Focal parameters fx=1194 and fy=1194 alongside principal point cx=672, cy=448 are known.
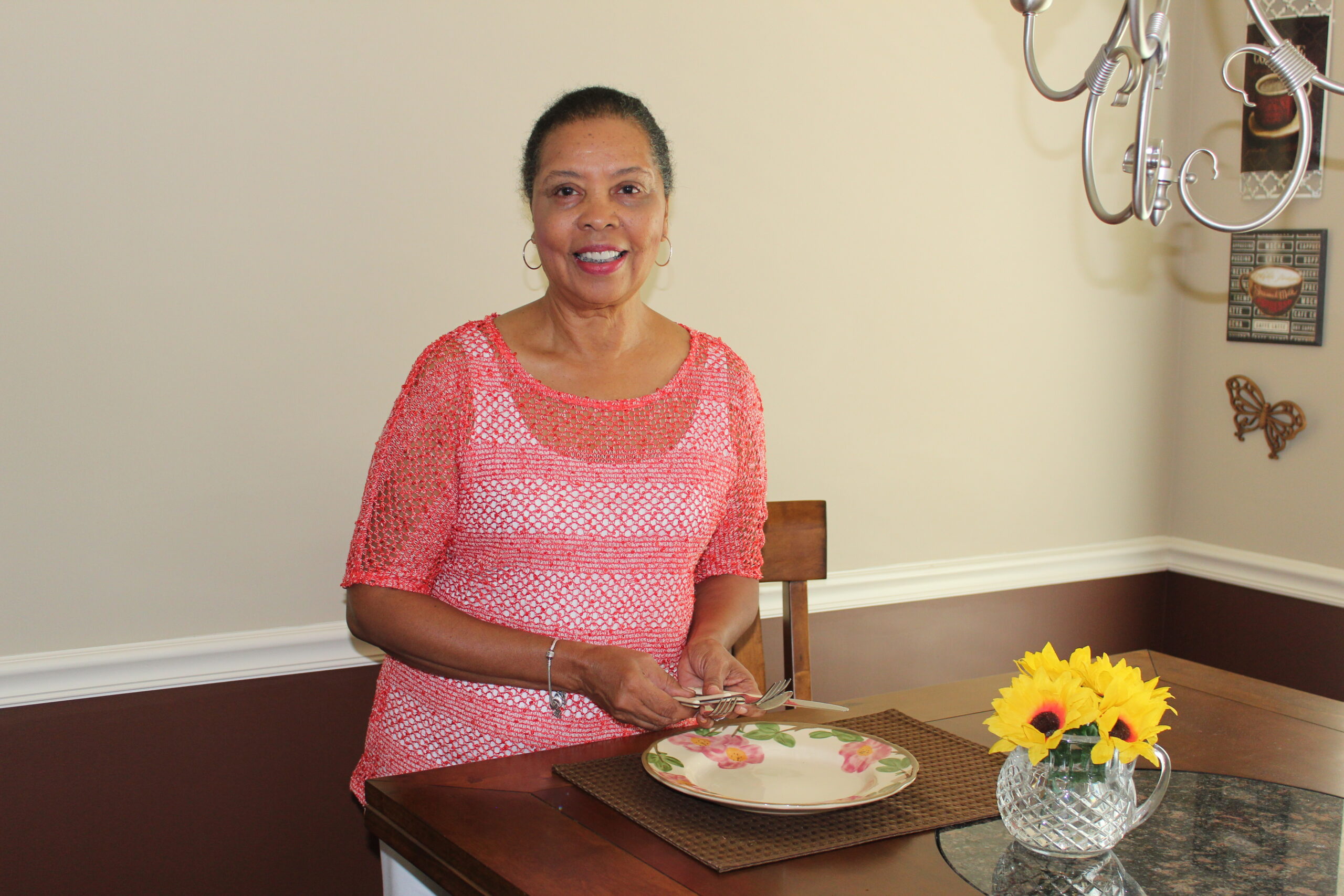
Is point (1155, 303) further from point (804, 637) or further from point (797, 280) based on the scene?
point (804, 637)

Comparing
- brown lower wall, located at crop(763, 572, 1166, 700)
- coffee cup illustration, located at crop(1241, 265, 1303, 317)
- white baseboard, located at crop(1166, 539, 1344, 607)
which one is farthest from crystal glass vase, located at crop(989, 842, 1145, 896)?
coffee cup illustration, located at crop(1241, 265, 1303, 317)

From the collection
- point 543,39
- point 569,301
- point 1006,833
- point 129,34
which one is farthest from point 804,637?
point 129,34

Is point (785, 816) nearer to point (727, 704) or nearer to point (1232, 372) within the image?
point (727, 704)

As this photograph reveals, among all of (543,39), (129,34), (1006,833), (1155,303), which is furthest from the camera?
(1155,303)

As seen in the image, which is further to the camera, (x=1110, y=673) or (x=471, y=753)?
(x=471, y=753)

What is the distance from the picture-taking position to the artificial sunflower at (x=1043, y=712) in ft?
3.44

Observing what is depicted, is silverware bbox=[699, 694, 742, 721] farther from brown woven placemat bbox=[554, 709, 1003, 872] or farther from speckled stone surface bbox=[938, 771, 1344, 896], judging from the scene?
speckled stone surface bbox=[938, 771, 1344, 896]

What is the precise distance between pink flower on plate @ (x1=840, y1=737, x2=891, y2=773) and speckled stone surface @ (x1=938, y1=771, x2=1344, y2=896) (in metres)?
0.15

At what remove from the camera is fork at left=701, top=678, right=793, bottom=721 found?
140 centimetres

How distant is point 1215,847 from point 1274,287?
6.63 ft

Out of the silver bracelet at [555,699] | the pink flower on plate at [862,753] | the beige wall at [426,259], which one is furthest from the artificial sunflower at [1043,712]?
the beige wall at [426,259]

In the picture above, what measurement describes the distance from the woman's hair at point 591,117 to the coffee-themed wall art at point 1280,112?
1.62m

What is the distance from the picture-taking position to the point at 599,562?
162 cm

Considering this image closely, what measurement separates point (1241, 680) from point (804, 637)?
2.22 feet
